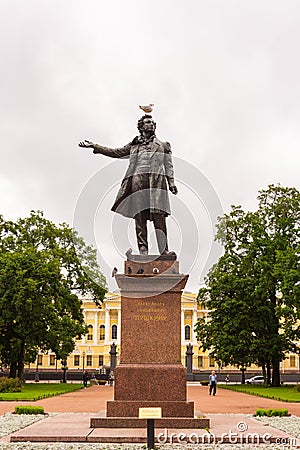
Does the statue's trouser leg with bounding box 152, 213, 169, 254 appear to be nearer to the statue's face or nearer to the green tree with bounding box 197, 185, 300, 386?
the statue's face

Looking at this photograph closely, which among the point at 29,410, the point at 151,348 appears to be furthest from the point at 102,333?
the point at 151,348

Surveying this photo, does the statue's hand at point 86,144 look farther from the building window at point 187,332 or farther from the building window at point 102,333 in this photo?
the building window at point 102,333

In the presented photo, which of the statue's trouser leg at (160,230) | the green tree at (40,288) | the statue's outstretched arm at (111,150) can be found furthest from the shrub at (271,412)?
the green tree at (40,288)

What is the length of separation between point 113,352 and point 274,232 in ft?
78.3

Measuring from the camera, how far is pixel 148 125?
14.7 m

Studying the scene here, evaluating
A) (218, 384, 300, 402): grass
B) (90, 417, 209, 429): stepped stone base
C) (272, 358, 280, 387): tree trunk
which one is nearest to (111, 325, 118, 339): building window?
(272, 358, 280, 387): tree trunk

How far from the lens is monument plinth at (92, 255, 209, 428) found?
12.2 m

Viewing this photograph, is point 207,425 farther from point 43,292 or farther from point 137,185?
point 43,292

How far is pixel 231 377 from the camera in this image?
65.1 meters

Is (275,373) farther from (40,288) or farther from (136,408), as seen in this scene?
(136,408)

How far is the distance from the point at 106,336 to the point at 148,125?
84.1 meters

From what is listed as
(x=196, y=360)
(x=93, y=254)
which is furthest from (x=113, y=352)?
(x=196, y=360)

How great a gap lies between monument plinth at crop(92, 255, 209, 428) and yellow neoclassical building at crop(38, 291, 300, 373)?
76922 mm

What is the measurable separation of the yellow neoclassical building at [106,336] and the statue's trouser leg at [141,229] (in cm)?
7598
